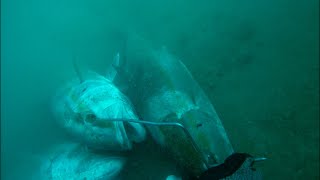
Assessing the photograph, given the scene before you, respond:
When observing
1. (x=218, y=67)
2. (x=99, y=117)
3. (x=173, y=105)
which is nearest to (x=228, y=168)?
(x=173, y=105)

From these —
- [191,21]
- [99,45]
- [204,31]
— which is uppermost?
[99,45]

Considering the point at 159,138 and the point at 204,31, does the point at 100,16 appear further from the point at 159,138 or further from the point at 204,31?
the point at 159,138

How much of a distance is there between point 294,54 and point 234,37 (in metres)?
1.38

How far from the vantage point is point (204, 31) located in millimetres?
7262

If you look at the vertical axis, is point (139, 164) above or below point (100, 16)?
below

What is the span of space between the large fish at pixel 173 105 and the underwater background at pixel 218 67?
0.50 meters

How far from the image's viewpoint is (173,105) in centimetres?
448

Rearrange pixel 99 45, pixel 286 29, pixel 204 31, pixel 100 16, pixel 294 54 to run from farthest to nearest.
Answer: pixel 100 16 → pixel 99 45 → pixel 204 31 → pixel 286 29 → pixel 294 54

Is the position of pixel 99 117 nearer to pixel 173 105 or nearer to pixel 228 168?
pixel 173 105

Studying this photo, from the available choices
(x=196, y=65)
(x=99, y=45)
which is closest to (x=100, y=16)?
(x=99, y=45)

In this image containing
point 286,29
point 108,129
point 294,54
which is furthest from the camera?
point 286,29

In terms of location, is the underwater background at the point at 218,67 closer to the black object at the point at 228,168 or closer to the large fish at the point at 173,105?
the large fish at the point at 173,105

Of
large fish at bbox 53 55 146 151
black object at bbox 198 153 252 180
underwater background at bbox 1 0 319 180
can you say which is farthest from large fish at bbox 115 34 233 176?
black object at bbox 198 153 252 180

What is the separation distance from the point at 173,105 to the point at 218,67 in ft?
6.83
